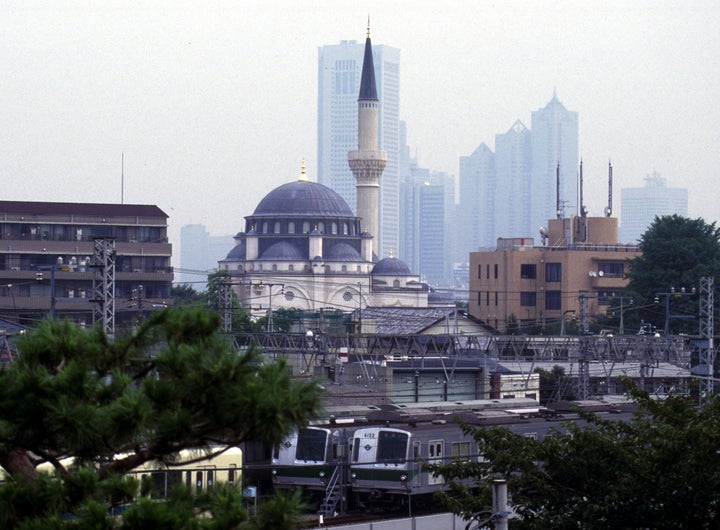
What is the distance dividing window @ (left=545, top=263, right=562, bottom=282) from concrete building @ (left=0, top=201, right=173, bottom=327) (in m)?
23.6

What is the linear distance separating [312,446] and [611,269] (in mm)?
55684

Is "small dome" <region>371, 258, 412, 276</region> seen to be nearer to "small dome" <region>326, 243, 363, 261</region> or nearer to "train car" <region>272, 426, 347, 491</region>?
"small dome" <region>326, 243, 363, 261</region>

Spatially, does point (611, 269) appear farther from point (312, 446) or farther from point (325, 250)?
point (312, 446)

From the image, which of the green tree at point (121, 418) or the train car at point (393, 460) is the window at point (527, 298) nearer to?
the train car at point (393, 460)

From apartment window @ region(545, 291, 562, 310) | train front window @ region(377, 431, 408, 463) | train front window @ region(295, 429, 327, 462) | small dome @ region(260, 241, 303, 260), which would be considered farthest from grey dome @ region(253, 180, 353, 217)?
train front window @ region(377, 431, 408, 463)

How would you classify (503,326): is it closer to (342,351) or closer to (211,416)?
(342,351)

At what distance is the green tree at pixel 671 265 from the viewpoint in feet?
204

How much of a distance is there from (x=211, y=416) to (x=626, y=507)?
335 inches

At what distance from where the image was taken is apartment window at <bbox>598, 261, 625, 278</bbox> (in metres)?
77.6

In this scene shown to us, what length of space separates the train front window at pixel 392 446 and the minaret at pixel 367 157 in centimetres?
9341

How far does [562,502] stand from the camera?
16344mm

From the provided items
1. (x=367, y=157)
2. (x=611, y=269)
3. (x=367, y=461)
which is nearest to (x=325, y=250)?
(x=367, y=157)

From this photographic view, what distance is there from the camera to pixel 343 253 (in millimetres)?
113375

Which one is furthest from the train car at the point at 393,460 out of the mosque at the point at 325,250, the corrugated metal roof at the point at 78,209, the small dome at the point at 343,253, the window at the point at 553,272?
the small dome at the point at 343,253
